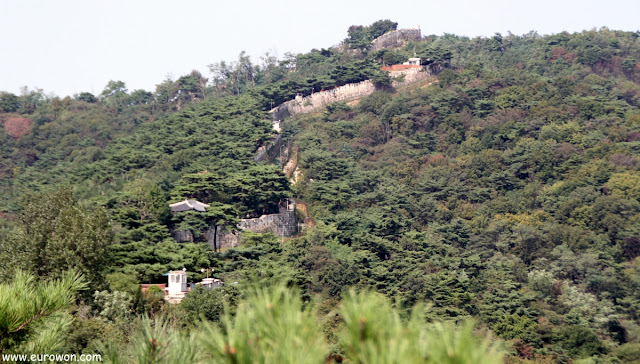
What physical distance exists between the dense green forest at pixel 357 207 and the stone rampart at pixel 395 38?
123 centimetres

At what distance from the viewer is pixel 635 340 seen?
29.4 metres

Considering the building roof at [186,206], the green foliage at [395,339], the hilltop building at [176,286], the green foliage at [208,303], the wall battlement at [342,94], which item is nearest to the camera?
the green foliage at [395,339]

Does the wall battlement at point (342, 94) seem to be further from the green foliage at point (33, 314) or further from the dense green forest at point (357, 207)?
the green foliage at point (33, 314)

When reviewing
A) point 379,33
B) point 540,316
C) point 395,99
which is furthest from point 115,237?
point 379,33

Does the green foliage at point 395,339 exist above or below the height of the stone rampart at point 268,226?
below

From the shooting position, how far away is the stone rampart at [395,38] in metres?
67.0

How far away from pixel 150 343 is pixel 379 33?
218 feet

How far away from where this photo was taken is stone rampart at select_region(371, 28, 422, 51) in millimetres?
67000

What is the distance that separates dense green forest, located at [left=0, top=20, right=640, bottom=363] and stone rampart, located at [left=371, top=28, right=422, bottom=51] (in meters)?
1.23

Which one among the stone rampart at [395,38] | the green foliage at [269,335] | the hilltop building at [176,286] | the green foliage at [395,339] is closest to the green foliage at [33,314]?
the green foliage at [269,335]

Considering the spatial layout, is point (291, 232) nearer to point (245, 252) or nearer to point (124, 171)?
point (245, 252)

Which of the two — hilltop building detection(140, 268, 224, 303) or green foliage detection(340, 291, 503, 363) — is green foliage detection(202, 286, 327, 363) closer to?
green foliage detection(340, 291, 503, 363)

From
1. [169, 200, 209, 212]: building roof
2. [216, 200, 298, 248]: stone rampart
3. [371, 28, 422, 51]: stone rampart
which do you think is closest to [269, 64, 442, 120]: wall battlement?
[371, 28, 422, 51]: stone rampart

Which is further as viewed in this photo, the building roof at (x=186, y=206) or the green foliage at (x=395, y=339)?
the building roof at (x=186, y=206)
